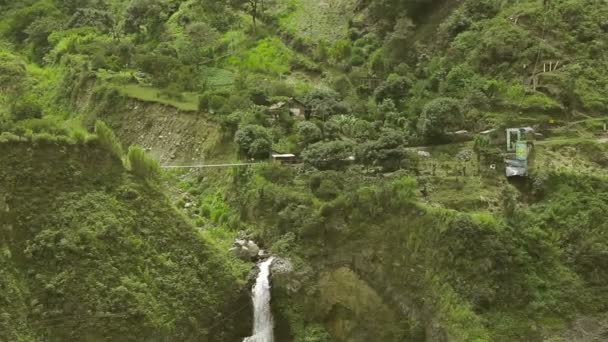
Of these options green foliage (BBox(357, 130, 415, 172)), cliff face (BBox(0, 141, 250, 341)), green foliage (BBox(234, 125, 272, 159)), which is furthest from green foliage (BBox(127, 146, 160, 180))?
green foliage (BBox(357, 130, 415, 172))

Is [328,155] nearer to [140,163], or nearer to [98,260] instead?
[140,163]

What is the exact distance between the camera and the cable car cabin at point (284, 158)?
3412cm

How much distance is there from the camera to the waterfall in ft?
93.9

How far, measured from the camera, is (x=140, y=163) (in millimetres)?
29609

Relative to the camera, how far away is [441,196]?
3067 cm

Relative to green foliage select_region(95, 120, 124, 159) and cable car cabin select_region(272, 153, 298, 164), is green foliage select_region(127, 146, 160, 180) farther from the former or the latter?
cable car cabin select_region(272, 153, 298, 164)

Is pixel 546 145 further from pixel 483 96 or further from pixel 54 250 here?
pixel 54 250

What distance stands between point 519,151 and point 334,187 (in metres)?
8.87

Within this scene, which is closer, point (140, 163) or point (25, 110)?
point (140, 163)

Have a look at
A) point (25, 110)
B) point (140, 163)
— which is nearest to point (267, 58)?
point (25, 110)

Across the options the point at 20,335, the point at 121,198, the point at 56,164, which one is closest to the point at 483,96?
the point at 121,198

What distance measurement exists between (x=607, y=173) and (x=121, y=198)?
22.2 metres

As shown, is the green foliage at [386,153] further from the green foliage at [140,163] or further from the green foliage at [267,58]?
the green foliage at [267,58]

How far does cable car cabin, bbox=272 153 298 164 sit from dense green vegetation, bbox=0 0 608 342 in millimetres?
448
